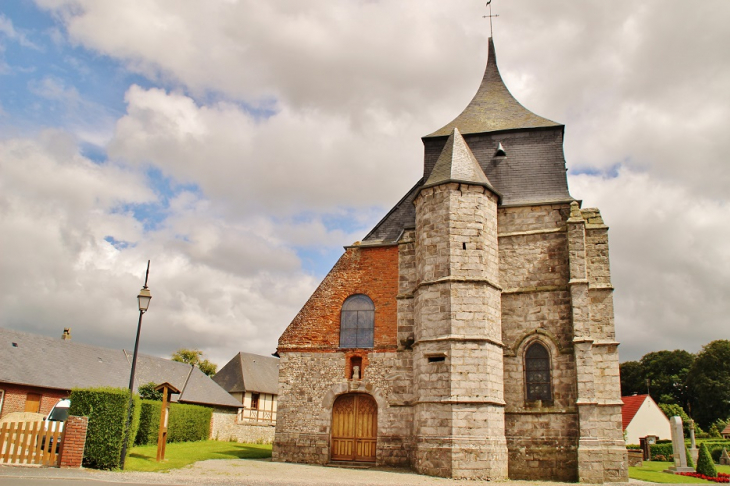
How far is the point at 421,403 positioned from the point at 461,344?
1.98m

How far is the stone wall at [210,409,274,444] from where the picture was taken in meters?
32.4

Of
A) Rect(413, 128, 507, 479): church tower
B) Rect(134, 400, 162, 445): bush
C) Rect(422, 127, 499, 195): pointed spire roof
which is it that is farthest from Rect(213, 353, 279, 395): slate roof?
Rect(422, 127, 499, 195): pointed spire roof

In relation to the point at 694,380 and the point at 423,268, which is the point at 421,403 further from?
the point at 694,380

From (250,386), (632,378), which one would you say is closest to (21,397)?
(250,386)

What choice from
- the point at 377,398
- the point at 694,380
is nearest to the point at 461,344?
the point at 377,398

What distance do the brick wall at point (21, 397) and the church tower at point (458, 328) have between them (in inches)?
696

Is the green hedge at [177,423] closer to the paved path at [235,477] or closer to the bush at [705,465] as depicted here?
the paved path at [235,477]

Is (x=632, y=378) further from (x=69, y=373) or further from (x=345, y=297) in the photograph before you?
(x=69, y=373)

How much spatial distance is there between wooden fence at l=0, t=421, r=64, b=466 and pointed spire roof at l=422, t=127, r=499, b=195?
1163 cm

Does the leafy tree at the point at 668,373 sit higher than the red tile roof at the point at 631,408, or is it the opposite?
the leafy tree at the point at 668,373

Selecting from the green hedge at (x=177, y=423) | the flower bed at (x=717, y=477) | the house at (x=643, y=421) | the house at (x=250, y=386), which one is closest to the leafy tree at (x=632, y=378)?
the house at (x=643, y=421)

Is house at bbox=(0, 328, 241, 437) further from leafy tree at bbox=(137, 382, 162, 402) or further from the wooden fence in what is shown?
the wooden fence

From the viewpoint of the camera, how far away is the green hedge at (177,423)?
914 inches

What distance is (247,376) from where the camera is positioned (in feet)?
136
